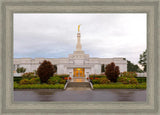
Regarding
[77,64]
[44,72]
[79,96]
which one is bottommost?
[79,96]

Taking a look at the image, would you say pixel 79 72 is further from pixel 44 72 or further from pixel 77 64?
pixel 44 72

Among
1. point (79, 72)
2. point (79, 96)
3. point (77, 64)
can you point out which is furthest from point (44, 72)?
point (77, 64)

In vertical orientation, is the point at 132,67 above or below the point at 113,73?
below

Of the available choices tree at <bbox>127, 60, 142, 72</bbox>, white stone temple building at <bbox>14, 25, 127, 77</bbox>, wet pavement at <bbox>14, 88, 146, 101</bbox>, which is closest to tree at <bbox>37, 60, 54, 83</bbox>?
wet pavement at <bbox>14, 88, 146, 101</bbox>

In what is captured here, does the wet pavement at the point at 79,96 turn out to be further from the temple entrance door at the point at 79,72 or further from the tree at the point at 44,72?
the temple entrance door at the point at 79,72

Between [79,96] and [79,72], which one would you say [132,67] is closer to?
[79,72]

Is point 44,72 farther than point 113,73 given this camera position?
No

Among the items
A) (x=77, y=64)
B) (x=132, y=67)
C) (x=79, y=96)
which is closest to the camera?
(x=79, y=96)

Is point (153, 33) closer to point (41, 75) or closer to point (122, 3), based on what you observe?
point (122, 3)

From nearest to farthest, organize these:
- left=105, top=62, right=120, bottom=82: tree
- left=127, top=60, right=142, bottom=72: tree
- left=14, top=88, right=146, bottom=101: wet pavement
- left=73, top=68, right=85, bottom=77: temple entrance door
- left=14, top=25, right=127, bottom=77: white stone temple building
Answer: left=14, top=88, right=146, bottom=101: wet pavement
left=105, top=62, right=120, bottom=82: tree
left=73, top=68, right=85, bottom=77: temple entrance door
left=14, top=25, right=127, bottom=77: white stone temple building
left=127, top=60, right=142, bottom=72: tree

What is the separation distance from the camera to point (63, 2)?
260 inches

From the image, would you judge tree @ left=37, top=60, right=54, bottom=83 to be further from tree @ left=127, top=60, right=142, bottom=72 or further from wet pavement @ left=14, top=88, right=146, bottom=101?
tree @ left=127, top=60, right=142, bottom=72

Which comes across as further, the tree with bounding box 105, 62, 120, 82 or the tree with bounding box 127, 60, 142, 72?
the tree with bounding box 127, 60, 142, 72

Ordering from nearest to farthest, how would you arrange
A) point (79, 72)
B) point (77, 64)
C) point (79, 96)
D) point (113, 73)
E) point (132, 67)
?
point (79, 96) < point (113, 73) < point (79, 72) < point (77, 64) < point (132, 67)
